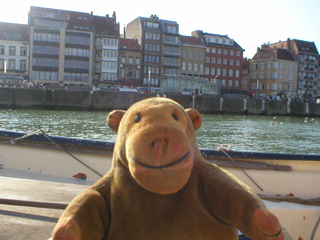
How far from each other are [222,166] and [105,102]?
101 ft

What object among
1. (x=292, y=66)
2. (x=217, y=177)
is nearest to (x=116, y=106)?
(x=217, y=177)

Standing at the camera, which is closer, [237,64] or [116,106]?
[116,106]

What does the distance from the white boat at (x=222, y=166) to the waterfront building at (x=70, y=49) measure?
156 feet

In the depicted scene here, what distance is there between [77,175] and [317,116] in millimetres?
43476

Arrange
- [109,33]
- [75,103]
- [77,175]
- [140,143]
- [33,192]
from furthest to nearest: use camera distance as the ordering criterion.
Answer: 1. [109,33]
2. [75,103]
3. [77,175]
4. [33,192]
5. [140,143]

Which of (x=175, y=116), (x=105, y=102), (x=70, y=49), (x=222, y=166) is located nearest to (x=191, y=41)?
(x=70, y=49)

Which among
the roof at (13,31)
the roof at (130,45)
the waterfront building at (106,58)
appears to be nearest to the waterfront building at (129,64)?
the roof at (130,45)

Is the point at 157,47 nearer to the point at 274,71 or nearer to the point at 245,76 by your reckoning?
the point at 245,76

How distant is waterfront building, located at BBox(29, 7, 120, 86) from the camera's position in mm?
50438

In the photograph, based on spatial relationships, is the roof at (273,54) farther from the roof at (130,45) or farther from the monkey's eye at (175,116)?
the monkey's eye at (175,116)

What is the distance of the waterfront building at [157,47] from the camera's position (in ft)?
193

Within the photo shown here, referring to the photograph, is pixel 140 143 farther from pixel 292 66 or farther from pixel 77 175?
pixel 292 66

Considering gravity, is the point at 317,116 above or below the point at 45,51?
below

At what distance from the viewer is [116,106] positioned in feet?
112
